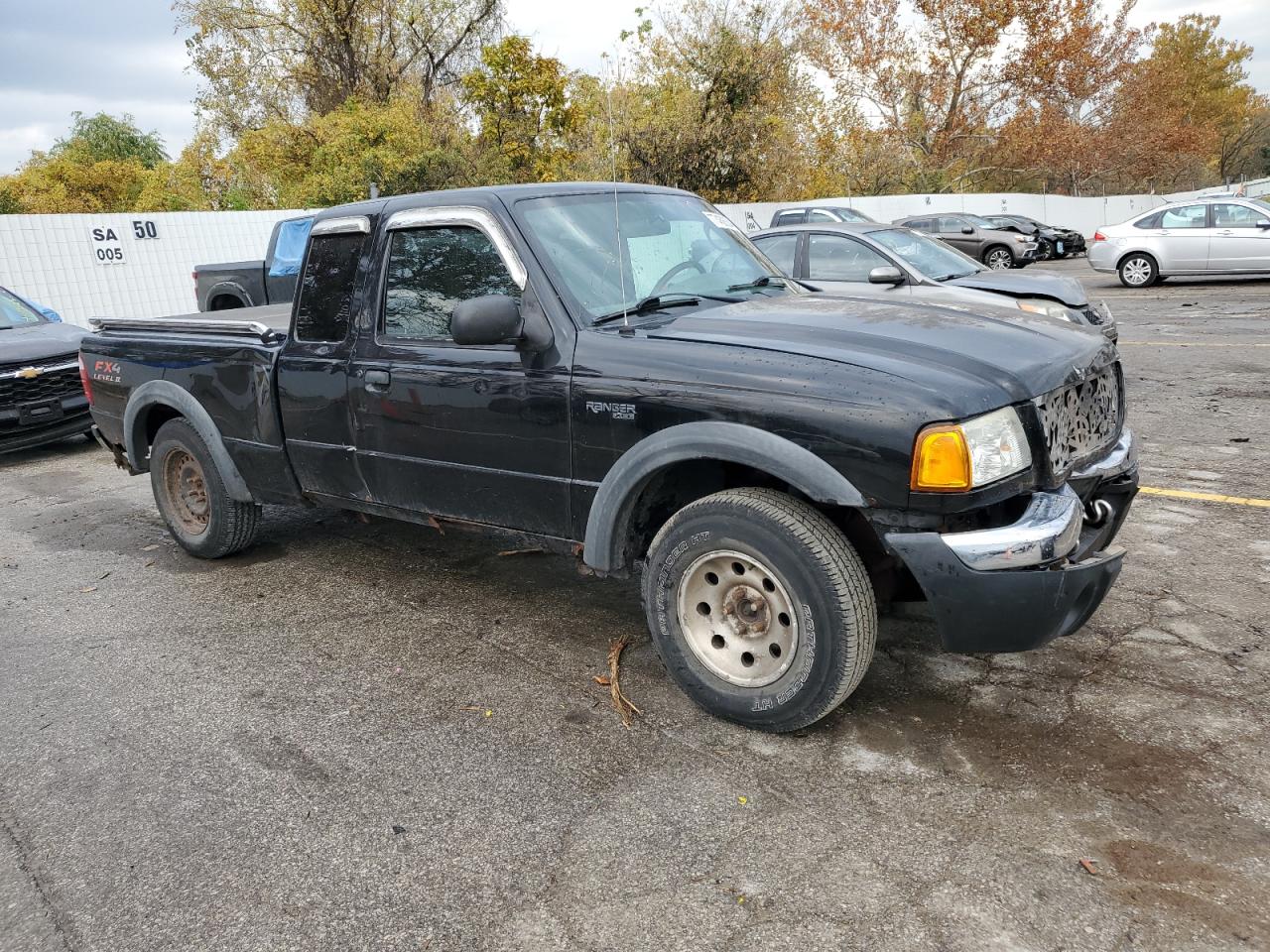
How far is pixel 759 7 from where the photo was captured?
3150 cm

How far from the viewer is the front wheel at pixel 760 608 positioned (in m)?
3.10

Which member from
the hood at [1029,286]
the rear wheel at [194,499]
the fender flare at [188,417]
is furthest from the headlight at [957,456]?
the hood at [1029,286]

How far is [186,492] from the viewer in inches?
225

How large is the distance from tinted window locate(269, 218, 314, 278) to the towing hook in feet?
33.5

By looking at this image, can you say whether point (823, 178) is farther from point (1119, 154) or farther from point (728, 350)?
point (728, 350)

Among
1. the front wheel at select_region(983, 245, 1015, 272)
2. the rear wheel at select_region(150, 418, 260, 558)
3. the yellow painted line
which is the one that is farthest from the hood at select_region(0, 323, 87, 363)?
the front wheel at select_region(983, 245, 1015, 272)

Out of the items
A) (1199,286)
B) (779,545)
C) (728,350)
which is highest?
(728,350)

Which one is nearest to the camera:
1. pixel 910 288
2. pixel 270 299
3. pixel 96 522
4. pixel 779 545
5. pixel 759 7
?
pixel 779 545

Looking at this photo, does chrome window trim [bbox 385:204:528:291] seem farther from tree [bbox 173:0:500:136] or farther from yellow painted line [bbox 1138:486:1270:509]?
tree [bbox 173:0:500:136]

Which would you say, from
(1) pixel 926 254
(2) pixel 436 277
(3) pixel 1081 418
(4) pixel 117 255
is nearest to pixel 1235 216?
(1) pixel 926 254

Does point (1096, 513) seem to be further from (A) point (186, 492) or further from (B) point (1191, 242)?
(B) point (1191, 242)

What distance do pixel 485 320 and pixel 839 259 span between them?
6.59 m

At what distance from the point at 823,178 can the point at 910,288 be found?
3422cm

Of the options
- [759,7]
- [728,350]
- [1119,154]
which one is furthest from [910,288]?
[1119,154]
